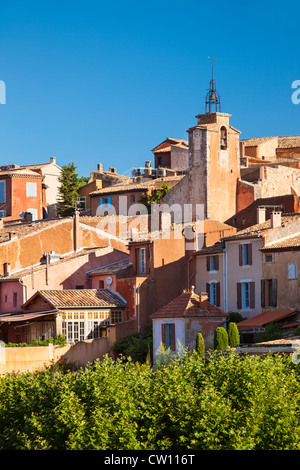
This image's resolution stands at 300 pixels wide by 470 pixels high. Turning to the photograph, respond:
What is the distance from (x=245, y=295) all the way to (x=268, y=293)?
1884 millimetres

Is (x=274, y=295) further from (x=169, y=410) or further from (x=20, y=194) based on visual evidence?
(x=20, y=194)

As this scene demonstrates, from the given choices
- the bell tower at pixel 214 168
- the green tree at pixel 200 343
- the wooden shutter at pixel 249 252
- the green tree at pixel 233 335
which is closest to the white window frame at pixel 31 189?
the bell tower at pixel 214 168

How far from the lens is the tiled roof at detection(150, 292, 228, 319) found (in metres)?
46.3

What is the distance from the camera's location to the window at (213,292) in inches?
2036

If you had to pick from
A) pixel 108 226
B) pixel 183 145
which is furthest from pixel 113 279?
pixel 183 145

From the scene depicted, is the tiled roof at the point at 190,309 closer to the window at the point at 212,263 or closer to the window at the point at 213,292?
the window at the point at 213,292

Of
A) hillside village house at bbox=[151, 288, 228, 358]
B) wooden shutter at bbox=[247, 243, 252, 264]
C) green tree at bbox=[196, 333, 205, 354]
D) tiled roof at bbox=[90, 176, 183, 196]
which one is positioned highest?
tiled roof at bbox=[90, 176, 183, 196]

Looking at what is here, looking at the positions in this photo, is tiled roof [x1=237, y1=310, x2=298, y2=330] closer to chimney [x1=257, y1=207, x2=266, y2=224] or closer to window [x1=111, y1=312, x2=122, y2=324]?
window [x1=111, y1=312, x2=122, y2=324]

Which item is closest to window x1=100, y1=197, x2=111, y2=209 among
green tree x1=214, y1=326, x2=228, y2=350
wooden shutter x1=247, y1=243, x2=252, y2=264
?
wooden shutter x1=247, y1=243, x2=252, y2=264

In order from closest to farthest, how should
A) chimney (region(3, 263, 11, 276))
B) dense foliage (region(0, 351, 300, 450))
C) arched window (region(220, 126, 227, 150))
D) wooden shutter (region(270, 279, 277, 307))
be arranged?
dense foliage (region(0, 351, 300, 450)) → wooden shutter (region(270, 279, 277, 307)) → chimney (region(3, 263, 11, 276)) → arched window (region(220, 126, 227, 150))

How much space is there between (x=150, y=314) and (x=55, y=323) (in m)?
5.02

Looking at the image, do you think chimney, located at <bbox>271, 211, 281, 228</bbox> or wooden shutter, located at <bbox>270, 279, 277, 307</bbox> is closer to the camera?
wooden shutter, located at <bbox>270, 279, 277, 307</bbox>

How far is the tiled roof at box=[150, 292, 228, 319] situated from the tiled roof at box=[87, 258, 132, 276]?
6.77 metres
